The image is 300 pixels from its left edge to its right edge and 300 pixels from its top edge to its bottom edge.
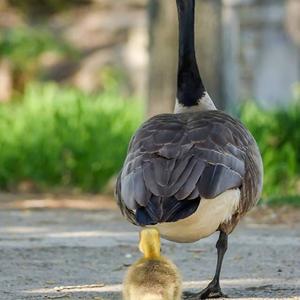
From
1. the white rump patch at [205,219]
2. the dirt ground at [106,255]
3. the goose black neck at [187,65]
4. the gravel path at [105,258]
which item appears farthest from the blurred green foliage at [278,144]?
the white rump patch at [205,219]

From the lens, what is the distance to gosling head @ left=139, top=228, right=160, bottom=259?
595 centimetres

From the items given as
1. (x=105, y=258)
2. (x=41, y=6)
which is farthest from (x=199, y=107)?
(x=41, y=6)

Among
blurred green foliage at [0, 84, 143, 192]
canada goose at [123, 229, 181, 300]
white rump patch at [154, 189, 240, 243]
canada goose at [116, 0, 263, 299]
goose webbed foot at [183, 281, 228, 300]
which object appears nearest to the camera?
canada goose at [123, 229, 181, 300]

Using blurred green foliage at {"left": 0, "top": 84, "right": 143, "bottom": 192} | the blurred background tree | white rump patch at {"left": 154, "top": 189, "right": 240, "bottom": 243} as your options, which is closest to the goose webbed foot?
white rump patch at {"left": 154, "top": 189, "right": 240, "bottom": 243}

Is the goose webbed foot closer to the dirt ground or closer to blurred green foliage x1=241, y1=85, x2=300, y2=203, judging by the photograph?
the dirt ground

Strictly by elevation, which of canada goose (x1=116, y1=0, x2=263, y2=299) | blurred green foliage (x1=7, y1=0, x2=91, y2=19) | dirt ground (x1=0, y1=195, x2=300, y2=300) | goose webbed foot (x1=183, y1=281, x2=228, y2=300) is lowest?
blurred green foliage (x1=7, y1=0, x2=91, y2=19)

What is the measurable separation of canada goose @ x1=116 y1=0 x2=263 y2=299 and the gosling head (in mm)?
70

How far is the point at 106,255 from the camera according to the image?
28.2 ft

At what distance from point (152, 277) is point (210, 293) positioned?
2.94 ft

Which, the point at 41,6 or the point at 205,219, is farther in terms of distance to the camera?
the point at 41,6

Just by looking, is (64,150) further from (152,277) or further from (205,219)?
(152,277)

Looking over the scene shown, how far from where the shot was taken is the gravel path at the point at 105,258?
23.2 feet

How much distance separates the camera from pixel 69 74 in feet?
83.9

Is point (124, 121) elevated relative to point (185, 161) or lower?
lower
